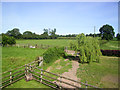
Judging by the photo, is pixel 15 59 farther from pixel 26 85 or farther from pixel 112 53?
pixel 112 53

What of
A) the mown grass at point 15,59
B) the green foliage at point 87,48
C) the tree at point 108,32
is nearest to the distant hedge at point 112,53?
the green foliage at point 87,48

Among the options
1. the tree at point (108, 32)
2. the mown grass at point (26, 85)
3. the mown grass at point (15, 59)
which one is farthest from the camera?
the tree at point (108, 32)

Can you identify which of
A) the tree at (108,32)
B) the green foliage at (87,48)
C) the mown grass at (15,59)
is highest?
the tree at (108,32)

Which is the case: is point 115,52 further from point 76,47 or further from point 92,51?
point 76,47

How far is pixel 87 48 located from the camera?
10.8 metres

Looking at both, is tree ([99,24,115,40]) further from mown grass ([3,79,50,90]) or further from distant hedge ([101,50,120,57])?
mown grass ([3,79,50,90])

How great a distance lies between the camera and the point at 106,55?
1686cm

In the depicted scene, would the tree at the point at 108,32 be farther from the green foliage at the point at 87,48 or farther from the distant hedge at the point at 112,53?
the green foliage at the point at 87,48

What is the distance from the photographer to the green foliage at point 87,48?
35.3 feet

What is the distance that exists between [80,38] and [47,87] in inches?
322

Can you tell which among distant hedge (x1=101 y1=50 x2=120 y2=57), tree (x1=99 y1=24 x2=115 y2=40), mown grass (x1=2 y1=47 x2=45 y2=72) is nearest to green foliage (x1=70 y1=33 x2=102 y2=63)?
distant hedge (x1=101 y1=50 x2=120 y2=57)

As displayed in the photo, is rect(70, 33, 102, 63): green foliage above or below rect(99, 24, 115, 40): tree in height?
below

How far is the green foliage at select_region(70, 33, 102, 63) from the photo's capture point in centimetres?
1077

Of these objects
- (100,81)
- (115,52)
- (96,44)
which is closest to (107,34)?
(115,52)
